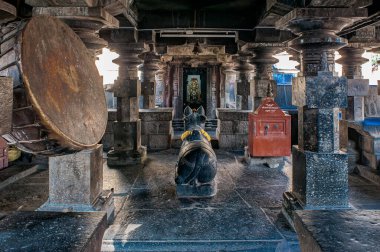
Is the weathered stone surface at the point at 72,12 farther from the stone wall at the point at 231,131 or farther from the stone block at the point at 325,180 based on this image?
the stone wall at the point at 231,131

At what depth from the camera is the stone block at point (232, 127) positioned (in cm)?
915

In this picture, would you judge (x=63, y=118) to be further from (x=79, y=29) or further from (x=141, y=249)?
(x=79, y=29)

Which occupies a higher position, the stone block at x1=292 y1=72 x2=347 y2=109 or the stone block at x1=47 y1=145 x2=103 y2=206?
the stone block at x1=292 y1=72 x2=347 y2=109

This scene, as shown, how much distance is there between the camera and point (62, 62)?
1956 millimetres

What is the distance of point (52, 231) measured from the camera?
5.18ft

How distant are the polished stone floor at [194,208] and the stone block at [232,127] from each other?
8.26 feet

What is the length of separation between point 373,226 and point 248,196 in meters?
3.19

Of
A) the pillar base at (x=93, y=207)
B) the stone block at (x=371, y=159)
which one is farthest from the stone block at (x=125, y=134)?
the stone block at (x=371, y=159)

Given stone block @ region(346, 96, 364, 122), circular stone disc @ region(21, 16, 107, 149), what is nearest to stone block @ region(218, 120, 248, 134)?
stone block @ region(346, 96, 364, 122)

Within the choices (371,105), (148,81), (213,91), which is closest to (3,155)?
(148,81)

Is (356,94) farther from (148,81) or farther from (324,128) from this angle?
(148,81)

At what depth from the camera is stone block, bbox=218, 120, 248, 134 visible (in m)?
9.15

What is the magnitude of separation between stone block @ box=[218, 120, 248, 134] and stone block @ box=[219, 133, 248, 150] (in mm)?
122

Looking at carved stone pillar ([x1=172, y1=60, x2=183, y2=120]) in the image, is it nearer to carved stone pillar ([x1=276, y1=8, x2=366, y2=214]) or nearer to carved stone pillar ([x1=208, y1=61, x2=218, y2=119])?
carved stone pillar ([x1=208, y1=61, x2=218, y2=119])
